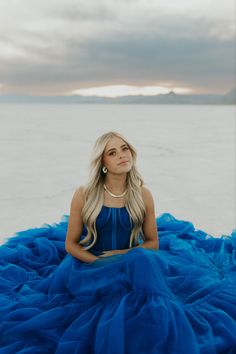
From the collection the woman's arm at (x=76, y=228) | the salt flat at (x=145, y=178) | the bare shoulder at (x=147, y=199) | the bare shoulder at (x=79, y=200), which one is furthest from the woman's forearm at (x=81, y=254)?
the salt flat at (x=145, y=178)

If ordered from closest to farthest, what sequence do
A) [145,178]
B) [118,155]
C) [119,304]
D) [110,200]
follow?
[119,304], [118,155], [110,200], [145,178]

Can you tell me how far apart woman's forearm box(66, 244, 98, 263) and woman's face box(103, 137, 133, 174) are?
20.4 inches

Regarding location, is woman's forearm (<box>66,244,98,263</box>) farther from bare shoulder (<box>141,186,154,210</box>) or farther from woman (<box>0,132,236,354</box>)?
bare shoulder (<box>141,186,154,210</box>)

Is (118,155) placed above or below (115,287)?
above

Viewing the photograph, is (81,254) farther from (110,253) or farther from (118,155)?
(118,155)

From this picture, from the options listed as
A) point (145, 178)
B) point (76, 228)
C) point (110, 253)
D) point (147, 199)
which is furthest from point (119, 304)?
point (145, 178)

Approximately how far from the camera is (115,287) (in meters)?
2.27

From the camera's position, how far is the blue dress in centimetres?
207

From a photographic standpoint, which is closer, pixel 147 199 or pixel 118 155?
pixel 118 155

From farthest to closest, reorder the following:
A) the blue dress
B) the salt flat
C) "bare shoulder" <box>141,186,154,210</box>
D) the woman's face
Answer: the salt flat
"bare shoulder" <box>141,186,154,210</box>
the woman's face
the blue dress

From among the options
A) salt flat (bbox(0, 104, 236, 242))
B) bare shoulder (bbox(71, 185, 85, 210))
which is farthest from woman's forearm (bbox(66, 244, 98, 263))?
salt flat (bbox(0, 104, 236, 242))

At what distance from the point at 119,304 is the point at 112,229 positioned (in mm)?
544

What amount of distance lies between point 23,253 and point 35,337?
1070 mm

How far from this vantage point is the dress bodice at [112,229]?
258cm
